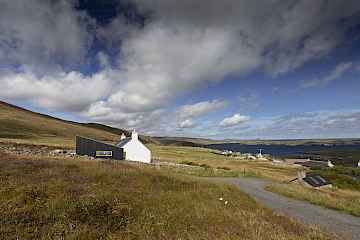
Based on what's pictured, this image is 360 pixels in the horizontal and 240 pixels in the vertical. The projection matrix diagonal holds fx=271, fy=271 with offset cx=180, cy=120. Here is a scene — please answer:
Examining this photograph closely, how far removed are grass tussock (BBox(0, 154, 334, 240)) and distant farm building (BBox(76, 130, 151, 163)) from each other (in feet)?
104

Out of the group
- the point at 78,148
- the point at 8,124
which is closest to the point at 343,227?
the point at 78,148

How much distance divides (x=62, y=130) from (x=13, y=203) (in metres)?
171

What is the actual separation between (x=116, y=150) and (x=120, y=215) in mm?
39266

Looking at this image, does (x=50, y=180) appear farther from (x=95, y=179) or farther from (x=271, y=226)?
(x=271, y=226)

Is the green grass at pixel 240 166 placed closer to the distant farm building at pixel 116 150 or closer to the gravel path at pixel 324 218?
the distant farm building at pixel 116 150

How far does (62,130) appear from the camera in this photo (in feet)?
550

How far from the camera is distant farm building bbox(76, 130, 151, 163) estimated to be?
47.4m

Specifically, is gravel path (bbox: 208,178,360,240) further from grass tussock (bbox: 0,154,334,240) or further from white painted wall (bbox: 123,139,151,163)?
white painted wall (bbox: 123,139,151,163)

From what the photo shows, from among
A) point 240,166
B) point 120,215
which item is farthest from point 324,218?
point 240,166

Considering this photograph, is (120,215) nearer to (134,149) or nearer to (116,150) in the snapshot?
(116,150)

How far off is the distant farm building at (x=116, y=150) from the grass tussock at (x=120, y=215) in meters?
31.8

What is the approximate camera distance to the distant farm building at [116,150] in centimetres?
4744

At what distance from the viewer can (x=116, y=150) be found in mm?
48062

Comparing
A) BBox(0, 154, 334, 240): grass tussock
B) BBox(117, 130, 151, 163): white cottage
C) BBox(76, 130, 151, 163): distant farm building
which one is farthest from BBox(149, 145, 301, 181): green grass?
BBox(0, 154, 334, 240): grass tussock
